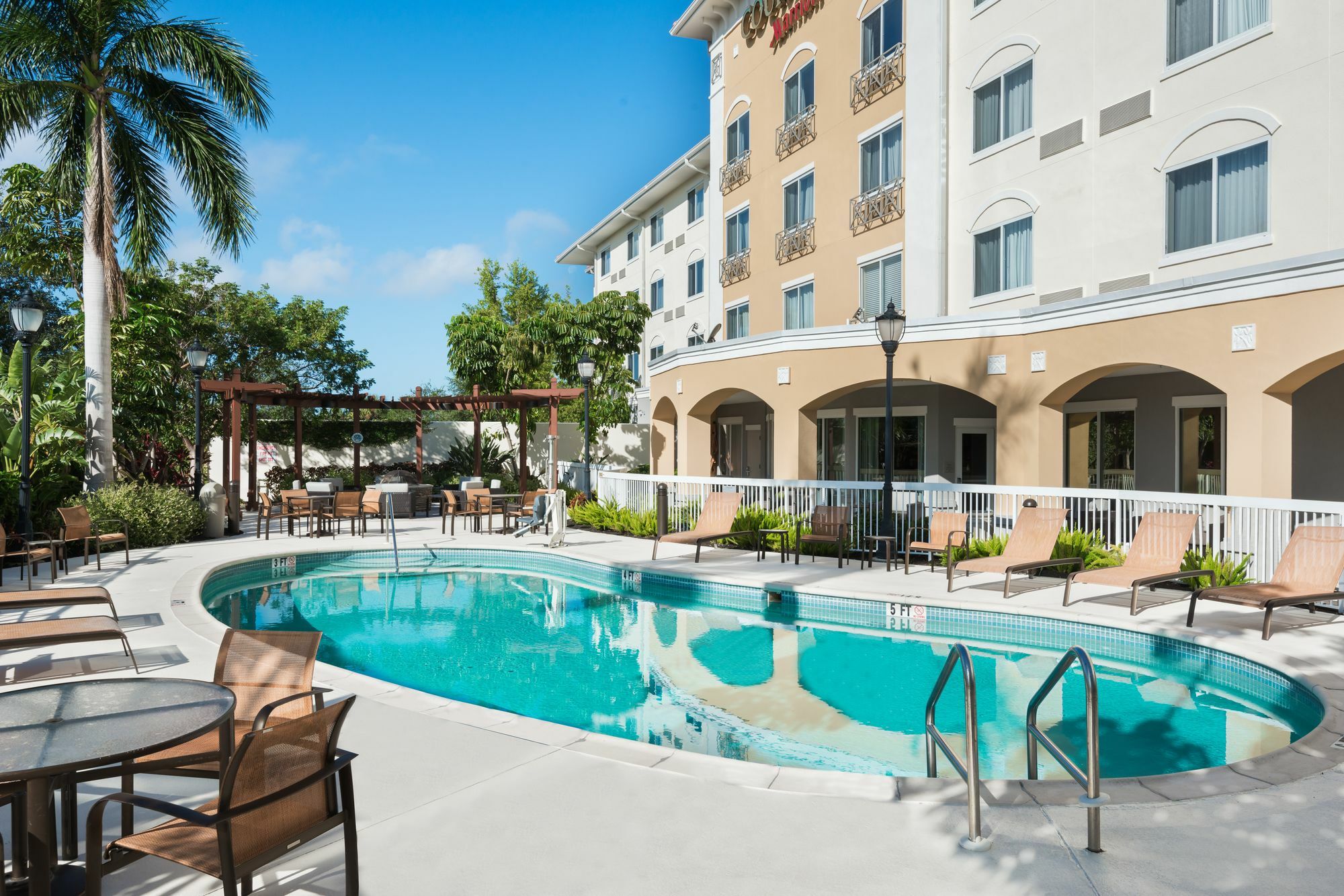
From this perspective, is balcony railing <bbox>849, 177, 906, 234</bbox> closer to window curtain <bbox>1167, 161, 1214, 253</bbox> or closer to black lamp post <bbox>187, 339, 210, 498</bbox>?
Answer: window curtain <bbox>1167, 161, 1214, 253</bbox>

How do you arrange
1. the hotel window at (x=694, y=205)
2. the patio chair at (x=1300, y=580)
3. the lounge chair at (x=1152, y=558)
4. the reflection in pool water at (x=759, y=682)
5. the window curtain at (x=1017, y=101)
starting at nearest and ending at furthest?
1. the reflection in pool water at (x=759, y=682)
2. the patio chair at (x=1300, y=580)
3. the lounge chair at (x=1152, y=558)
4. the window curtain at (x=1017, y=101)
5. the hotel window at (x=694, y=205)

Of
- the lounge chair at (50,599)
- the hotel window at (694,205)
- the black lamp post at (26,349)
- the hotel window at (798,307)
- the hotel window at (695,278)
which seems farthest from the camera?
the hotel window at (694,205)

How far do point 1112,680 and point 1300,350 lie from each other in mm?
5443

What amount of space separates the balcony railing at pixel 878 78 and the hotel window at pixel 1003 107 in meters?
1.89

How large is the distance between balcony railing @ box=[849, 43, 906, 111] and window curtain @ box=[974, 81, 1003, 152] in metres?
1.79

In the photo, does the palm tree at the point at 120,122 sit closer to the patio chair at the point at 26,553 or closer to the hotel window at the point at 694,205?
the patio chair at the point at 26,553

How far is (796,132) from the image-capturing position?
20.8 m

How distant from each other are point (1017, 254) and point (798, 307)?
20.5 feet

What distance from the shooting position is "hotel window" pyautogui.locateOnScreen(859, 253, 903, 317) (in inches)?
709

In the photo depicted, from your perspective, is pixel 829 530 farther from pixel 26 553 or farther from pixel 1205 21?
pixel 26 553

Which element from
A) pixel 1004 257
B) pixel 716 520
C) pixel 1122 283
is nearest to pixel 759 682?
pixel 716 520

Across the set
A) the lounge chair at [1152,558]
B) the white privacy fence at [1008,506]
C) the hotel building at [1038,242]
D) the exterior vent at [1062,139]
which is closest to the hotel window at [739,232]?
the hotel building at [1038,242]

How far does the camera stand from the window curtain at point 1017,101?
15680mm

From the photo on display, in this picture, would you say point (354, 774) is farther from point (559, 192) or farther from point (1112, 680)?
point (559, 192)
